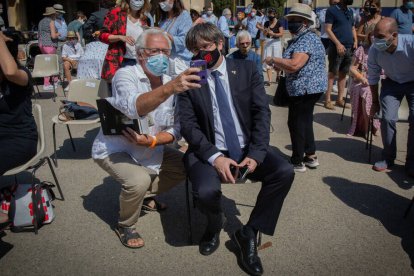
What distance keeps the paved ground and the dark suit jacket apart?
2.54ft

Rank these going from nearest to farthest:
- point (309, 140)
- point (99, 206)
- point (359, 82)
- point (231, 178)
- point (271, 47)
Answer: point (231, 178), point (99, 206), point (309, 140), point (359, 82), point (271, 47)

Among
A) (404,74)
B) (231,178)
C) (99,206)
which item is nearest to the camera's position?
(231,178)

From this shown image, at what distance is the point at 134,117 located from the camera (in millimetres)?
2686

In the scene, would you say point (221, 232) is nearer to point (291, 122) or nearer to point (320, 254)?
point (320, 254)

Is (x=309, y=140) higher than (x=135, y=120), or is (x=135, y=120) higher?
(x=135, y=120)

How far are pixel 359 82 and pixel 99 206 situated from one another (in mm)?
4006

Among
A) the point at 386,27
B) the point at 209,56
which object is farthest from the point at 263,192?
the point at 386,27

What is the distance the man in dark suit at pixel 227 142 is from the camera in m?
2.72

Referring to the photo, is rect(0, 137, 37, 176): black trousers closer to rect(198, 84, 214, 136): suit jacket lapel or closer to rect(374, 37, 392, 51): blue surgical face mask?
rect(198, 84, 214, 136): suit jacket lapel

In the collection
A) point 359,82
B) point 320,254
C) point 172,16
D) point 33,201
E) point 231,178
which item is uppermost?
point 172,16

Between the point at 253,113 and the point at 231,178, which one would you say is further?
the point at 253,113

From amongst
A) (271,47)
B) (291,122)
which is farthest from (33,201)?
(271,47)

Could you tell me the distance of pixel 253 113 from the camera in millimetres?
3039

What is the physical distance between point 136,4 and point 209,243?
3129 mm
